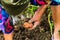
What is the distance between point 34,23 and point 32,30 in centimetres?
5

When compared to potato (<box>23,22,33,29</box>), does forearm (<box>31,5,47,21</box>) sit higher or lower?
higher

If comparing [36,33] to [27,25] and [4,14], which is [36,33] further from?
[4,14]

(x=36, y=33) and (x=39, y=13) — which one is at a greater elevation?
(x=39, y=13)

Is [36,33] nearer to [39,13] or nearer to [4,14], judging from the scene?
[39,13]

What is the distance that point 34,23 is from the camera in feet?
6.11

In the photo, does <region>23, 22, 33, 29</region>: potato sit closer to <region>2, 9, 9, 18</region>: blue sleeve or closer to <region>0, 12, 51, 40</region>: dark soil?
<region>0, 12, 51, 40</region>: dark soil

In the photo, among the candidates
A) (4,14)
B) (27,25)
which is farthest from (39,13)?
(4,14)

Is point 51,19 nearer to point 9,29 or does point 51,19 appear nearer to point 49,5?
point 49,5

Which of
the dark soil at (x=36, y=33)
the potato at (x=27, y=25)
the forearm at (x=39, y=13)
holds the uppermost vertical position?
the forearm at (x=39, y=13)

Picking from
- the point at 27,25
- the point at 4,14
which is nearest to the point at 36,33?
the point at 27,25

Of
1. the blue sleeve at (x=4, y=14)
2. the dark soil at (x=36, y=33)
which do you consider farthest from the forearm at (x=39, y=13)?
the blue sleeve at (x=4, y=14)

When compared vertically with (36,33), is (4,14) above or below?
above

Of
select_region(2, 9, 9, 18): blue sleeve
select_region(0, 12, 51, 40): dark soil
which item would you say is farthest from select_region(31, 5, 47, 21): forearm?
select_region(2, 9, 9, 18): blue sleeve

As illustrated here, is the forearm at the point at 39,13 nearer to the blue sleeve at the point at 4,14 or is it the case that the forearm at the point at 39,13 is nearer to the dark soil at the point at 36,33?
the dark soil at the point at 36,33
